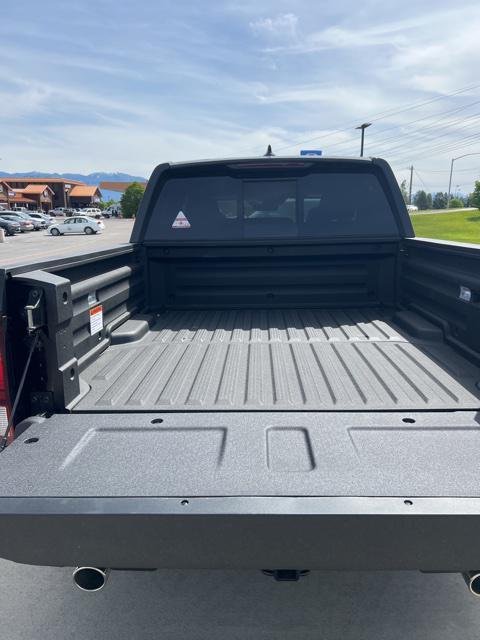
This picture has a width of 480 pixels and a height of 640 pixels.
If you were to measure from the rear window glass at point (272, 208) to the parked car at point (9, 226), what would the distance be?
1713 inches

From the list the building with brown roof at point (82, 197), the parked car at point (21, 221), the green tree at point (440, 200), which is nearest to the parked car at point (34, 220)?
the parked car at point (21, 221)

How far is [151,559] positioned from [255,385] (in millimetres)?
1074

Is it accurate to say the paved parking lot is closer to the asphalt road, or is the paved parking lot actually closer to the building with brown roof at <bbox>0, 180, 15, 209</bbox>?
the asphalt road

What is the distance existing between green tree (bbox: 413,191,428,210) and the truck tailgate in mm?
132126

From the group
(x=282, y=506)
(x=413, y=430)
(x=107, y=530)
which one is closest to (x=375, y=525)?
(x=282, y=506)

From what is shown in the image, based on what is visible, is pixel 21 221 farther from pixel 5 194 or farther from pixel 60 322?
pixel 60 322

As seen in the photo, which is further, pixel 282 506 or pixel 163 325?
pixel 163 325

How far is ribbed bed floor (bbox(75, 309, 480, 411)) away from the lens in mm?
2307

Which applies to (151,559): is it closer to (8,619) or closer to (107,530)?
(107,530)

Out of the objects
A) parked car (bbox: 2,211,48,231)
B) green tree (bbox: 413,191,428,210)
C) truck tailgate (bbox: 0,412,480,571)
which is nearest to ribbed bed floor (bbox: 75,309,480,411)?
truck tailgate (bbox: 0,412,480,571)

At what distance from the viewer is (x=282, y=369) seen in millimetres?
2734

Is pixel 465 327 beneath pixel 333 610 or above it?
above

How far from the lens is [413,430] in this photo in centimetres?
199

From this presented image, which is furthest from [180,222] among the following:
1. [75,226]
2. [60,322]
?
[75,226]
